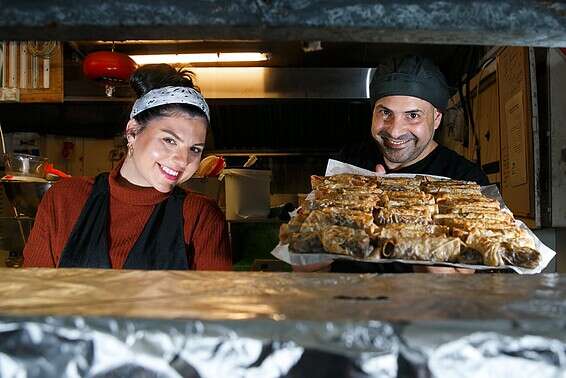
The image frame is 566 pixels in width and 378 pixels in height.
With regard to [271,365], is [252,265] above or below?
below

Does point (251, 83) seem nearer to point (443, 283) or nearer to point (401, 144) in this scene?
point (401, 144)

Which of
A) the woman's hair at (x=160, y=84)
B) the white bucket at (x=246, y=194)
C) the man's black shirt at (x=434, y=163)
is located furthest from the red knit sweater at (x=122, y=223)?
the white bucket at (x=246, y=194)

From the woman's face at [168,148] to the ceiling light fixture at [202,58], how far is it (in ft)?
9.88

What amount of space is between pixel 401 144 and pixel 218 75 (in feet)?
11.5

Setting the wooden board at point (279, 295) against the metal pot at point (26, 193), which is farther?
the metal pot at point (26, 193)

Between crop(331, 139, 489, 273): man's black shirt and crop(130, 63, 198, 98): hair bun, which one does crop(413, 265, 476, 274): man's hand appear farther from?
crop(130, 63, 198, 98): hair bun

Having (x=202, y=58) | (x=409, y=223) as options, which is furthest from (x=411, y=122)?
(x=202, y=58)

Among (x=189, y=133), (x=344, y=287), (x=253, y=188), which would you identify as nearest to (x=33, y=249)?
(x=189, y=133)

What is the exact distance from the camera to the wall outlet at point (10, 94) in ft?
13.7

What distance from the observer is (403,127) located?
218 cm

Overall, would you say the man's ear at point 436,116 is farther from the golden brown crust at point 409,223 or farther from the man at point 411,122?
the golden brown crust at point 409,223

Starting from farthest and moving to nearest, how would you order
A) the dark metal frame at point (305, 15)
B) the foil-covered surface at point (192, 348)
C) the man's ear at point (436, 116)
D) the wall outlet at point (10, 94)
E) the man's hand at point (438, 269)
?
the wall outlet at point (10, 94) < the man's ear at point (436, 116) < the man's hand at point (438, 269) < the dark metal frame at point (305, 15) < the foil-covered surface at point (192, 348)

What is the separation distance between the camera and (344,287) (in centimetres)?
69

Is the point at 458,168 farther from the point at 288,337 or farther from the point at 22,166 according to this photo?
the point at 22,166
